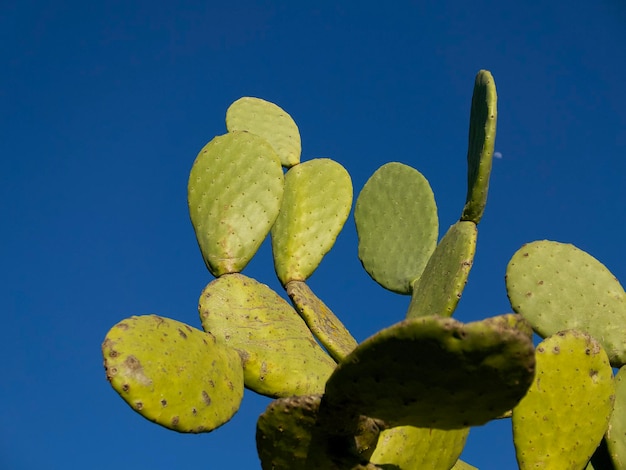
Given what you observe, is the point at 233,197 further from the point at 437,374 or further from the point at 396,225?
the point at 437,374

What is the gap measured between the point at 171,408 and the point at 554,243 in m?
1.27

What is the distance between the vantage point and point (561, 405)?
1.79 metres

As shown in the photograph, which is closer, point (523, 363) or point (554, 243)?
A: point (523, 363)

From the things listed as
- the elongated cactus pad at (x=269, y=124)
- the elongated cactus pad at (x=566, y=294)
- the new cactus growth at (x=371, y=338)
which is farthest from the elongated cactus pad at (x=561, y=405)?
the elongated cactus pad at (x=269, y=124)

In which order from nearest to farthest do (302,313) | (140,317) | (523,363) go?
1. (523,363)
2. (140,317)
3. (302,313)

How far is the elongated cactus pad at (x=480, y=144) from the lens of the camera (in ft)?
6.05

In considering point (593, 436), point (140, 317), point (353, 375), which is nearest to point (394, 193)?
point (593, 436)

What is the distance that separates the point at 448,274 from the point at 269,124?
1.19 meters

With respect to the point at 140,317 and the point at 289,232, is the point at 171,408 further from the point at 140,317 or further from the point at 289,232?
the point at 289,232

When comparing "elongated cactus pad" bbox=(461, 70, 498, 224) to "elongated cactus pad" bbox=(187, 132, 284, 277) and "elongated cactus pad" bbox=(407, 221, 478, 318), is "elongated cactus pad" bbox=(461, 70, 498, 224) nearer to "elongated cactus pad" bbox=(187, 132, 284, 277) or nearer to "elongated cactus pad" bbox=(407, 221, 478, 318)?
"elongated cactus pad" bbox=(407, 221, 478, 318)

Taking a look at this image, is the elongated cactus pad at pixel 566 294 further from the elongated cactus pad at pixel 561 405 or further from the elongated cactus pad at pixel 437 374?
the elongated cactus pad at pixel 437 374

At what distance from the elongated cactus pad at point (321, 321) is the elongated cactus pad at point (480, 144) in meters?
0.51

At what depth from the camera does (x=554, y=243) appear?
228cm

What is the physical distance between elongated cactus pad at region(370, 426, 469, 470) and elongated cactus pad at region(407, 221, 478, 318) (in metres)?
0.26
